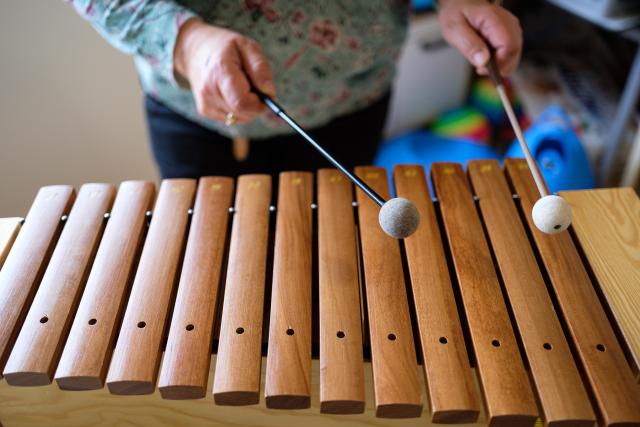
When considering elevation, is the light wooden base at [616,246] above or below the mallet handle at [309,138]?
below

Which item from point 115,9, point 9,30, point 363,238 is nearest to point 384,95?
point 363,238

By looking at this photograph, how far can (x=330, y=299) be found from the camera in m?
0.90

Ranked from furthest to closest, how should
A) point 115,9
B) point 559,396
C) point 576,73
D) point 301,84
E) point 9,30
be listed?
point 576,73 < point 9,30 < point 301,84 < point 115,9 < point 559,396

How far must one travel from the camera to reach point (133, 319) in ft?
2.92

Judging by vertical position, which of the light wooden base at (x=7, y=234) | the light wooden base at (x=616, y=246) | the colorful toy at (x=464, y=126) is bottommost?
the colorful toy at (x=464, y=126)

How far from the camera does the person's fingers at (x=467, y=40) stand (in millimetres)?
1074

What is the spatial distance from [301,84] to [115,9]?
0.38m

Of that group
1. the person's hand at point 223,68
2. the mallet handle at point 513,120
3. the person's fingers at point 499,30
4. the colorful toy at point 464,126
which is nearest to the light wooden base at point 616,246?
the mallet handle at point 513,120

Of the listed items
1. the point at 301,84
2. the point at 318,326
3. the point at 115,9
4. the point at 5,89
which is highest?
the point at 115,9

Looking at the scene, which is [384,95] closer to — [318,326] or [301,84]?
[301,84]

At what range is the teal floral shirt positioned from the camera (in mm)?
1001

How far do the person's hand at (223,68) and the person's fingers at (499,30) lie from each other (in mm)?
432

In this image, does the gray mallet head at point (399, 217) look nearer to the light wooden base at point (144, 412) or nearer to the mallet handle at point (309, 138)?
the mallet handle at point (309, 138)

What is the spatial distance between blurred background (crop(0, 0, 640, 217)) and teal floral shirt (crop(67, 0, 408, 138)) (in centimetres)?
66
